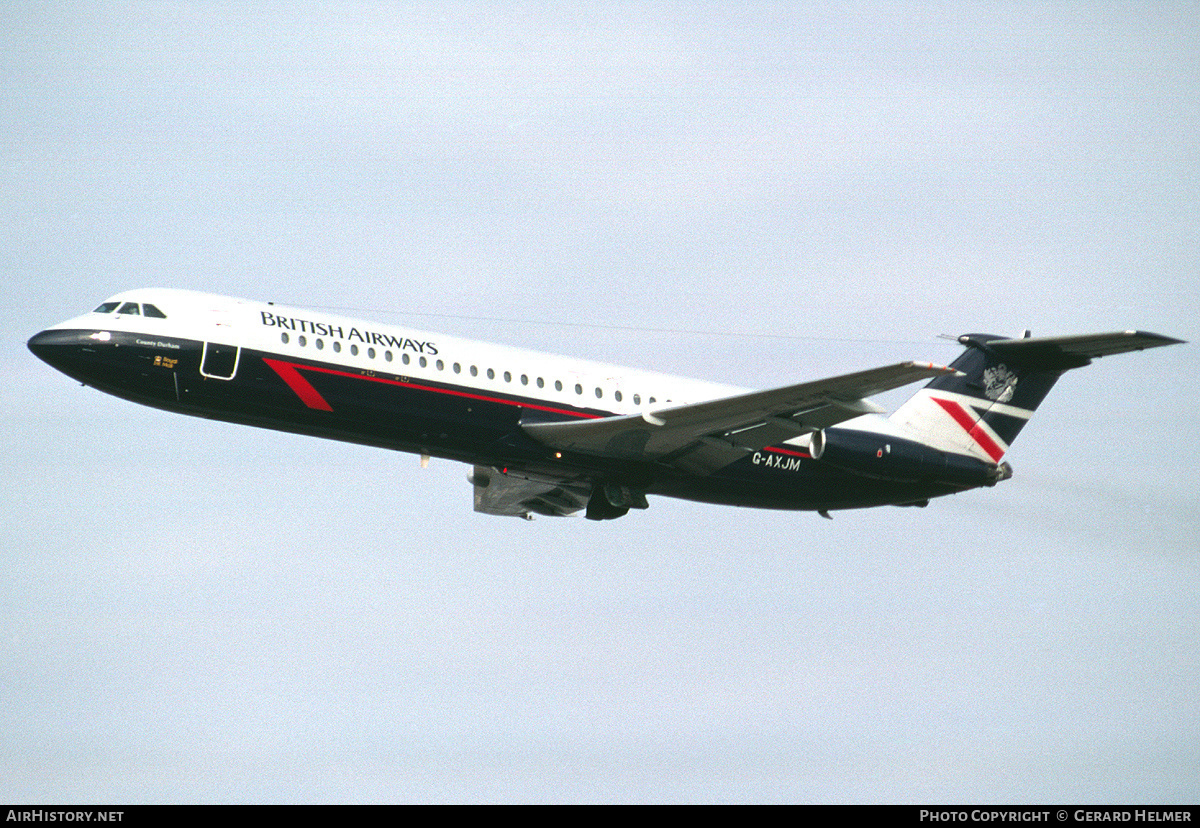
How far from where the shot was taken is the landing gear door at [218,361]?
1281 inches

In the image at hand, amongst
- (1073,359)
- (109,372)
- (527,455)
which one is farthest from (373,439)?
(1073,359)

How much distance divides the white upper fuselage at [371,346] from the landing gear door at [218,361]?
0.22 m

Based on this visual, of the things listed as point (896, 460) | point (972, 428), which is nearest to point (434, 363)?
point (896, 460)

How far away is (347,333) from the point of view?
3384cm

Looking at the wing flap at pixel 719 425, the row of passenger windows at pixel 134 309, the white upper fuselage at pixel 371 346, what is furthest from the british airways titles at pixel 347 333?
the wing flap at pixel 719 425

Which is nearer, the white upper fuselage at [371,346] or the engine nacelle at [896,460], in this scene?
the white upper fuselage at [371,346]

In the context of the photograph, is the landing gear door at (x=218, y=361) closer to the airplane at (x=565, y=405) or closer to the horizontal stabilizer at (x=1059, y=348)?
the airplane at (x=565, y=405)

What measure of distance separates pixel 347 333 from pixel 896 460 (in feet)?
50.1

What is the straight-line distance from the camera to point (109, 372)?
32.0 m

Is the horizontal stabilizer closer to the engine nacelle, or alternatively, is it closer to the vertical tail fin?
the vertical tail fin

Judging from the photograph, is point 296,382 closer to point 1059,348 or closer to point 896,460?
point 896,460
